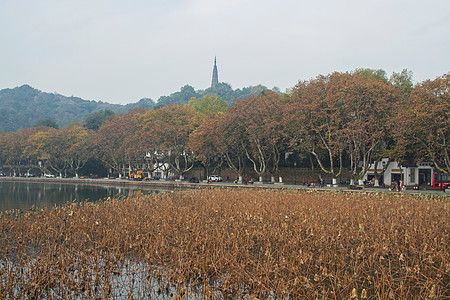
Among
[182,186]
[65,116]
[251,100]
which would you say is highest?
[65,116]

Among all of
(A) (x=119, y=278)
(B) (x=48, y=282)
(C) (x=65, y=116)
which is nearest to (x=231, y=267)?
(A) (x=119, y=278)

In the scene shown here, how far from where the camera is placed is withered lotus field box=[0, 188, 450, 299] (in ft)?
24.4

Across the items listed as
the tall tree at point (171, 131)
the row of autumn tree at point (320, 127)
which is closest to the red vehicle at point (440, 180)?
the row of autumn tree at point (320, 127)

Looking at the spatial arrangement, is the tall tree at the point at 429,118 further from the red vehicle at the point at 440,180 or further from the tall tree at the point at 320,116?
the tall tree at the point at 320,116

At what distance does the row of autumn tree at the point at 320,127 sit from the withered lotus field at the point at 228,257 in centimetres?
1766

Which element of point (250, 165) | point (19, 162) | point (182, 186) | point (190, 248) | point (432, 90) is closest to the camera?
point (190, 248)

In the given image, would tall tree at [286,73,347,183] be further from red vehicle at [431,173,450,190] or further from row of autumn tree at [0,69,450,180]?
red vehicle at [431,173,450,190]

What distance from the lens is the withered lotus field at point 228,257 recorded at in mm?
7438

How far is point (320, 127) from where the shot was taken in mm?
35344

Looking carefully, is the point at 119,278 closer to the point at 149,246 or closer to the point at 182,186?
the point at 149,246

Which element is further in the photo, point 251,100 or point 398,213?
point 251,100

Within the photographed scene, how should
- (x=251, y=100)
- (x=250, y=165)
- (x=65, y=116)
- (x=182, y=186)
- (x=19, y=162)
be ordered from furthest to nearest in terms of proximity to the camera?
(x=65, y=116), (x=19, y=162), (x=250, y=165), (x=182, y=186), (x=251, y=100)

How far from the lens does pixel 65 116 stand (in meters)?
175

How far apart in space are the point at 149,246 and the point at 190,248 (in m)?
1.34
